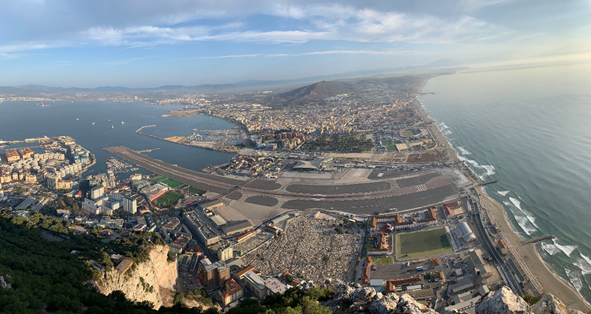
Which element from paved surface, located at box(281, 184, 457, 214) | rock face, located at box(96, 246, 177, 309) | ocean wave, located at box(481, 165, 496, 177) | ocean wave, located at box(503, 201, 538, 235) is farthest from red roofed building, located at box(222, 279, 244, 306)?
ocean wave, located at box(481, 165, 496, 177)

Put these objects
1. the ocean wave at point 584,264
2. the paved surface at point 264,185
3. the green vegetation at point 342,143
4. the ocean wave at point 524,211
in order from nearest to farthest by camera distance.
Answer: the ocean wave at point 584,264, the ocean wave at point 524,211, the paved surface at point 264,185, the green vegetation at point 342,143

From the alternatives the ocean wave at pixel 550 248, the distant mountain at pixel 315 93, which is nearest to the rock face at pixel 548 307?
the ocean wave at pixel 550 248

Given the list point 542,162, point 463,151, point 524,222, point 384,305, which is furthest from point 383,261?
point 463,151

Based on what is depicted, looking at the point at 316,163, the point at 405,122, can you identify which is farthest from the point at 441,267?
the point at 405,122

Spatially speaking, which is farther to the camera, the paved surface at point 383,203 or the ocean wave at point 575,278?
the paved surface at point 383,203

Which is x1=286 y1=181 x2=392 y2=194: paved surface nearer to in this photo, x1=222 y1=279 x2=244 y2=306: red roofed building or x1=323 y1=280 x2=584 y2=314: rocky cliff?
x1=222 y1=279 x2=244 y2=306: red roofed building

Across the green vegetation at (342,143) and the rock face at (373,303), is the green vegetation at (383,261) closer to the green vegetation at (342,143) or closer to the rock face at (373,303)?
the rock face at (373,303)
